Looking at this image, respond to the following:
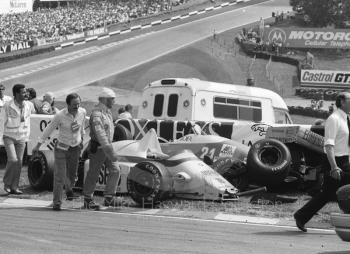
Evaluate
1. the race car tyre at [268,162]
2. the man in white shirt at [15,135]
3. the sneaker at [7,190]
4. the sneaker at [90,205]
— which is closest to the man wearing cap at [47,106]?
the man in white shirt at [15,135]

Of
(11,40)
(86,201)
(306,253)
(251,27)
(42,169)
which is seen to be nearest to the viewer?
(306,253)

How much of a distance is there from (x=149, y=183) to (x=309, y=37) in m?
50.2

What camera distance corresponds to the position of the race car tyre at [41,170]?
39.2ft

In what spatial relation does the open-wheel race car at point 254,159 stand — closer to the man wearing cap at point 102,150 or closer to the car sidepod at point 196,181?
the car sidepod at point 196,181

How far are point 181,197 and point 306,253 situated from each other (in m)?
3.96

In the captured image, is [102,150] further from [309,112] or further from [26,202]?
[309,112]

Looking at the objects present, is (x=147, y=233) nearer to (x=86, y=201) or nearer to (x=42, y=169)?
(x=86, y=201)

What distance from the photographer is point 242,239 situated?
7.89 m

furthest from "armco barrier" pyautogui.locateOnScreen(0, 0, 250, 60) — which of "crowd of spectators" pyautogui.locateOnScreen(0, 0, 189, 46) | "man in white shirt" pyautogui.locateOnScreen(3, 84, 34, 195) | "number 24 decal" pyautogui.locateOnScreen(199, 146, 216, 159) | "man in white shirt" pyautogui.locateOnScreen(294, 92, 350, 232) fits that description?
"man in white shirt" pyautogui.locateOnScreen(294, 92, 350, 232)

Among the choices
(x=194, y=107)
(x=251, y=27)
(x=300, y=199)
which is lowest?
(x=300, y=199)

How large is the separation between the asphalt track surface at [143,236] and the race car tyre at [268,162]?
220 cm

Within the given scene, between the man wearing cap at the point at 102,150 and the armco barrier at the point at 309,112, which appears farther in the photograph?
the armco barrier at the point at 309,112

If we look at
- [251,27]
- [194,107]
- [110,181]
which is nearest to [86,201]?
[110,181]

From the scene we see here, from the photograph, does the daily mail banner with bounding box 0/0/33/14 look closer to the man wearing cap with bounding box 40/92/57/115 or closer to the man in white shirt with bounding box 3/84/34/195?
the man wearing cap with bounding box 40/92/57/115
